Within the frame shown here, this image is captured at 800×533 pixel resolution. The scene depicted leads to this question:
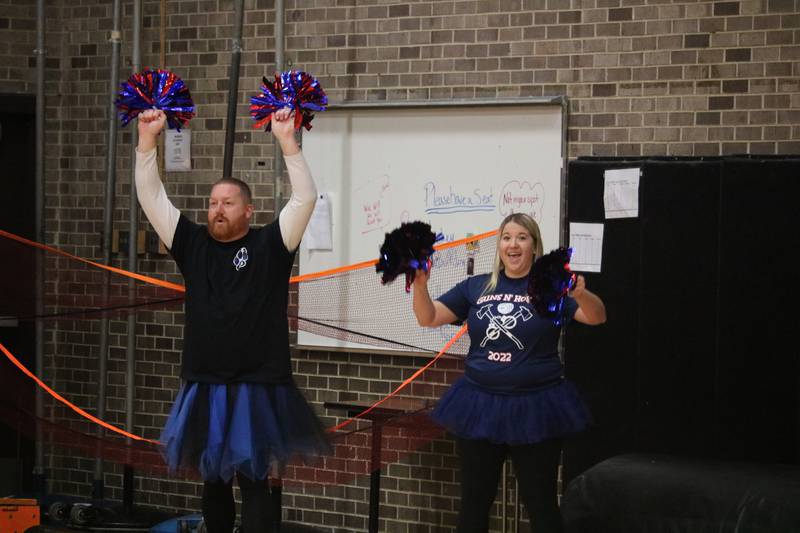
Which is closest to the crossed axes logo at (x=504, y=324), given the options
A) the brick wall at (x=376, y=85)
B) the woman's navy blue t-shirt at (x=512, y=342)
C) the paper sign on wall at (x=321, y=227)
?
the woman's navy blue t-shirt at (x=512, y=342)

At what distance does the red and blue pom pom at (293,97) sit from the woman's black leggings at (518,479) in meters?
1.30

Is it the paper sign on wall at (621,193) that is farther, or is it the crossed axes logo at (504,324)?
the paper sign on wall at (621,193)

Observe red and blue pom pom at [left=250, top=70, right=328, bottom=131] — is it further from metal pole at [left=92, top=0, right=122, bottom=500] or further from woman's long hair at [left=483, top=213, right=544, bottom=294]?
metal pole at [left=92, top=0, right=122, bottom=500]

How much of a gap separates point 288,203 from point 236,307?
1.34 ft

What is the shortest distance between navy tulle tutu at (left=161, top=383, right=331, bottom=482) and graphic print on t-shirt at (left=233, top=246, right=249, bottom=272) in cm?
41

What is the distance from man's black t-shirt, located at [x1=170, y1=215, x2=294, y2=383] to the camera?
147 inches

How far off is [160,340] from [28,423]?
1627 millimetres

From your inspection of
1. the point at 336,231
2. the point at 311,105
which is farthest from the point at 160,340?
the point at 311,105

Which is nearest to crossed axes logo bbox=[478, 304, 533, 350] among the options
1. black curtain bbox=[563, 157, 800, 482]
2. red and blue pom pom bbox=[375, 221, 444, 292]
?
red and blue pom pom bbox=[375, 221, 444, 292]

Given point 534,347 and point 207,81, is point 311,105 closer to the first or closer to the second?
point 534,347

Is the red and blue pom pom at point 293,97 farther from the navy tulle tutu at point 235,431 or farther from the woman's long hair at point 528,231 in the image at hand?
the navy tulle tutu at point 235,431

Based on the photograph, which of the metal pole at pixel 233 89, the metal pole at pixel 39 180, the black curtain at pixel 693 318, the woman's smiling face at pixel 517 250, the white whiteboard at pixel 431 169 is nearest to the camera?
the woman's smiling face at pixel 517 250

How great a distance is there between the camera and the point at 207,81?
240 inches

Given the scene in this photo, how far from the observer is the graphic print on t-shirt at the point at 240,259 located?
12.4ft
